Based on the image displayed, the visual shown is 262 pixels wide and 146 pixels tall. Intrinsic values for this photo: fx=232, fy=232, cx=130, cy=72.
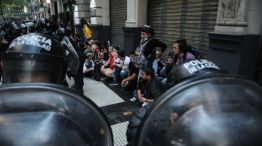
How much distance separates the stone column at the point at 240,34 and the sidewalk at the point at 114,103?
7.03ft

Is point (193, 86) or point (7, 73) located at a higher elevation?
point (193, 86)

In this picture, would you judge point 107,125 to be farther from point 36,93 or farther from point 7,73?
point 7,73

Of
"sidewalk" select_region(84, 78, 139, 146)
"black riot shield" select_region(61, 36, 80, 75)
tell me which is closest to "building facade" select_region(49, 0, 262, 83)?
"sidewalk" select_region(84, 78, 139, 146)

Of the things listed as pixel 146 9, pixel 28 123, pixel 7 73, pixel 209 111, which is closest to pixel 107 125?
pixel 28 123

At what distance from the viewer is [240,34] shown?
3691mm

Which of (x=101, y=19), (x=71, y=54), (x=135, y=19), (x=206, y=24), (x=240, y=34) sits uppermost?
(x=101, y=19)

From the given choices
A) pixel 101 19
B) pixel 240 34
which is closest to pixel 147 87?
pixel 240 34

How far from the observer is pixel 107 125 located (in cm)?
101

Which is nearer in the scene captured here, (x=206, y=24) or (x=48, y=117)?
(x=48, y=117)

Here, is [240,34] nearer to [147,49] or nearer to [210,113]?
[147,49]

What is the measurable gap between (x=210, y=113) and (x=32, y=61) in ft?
4.41

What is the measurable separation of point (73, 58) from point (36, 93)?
11.4 ft

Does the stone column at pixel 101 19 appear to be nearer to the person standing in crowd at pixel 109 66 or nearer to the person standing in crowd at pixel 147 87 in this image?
the person standing in crowd at pixel 109 66

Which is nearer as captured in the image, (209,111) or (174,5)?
(209,111)
